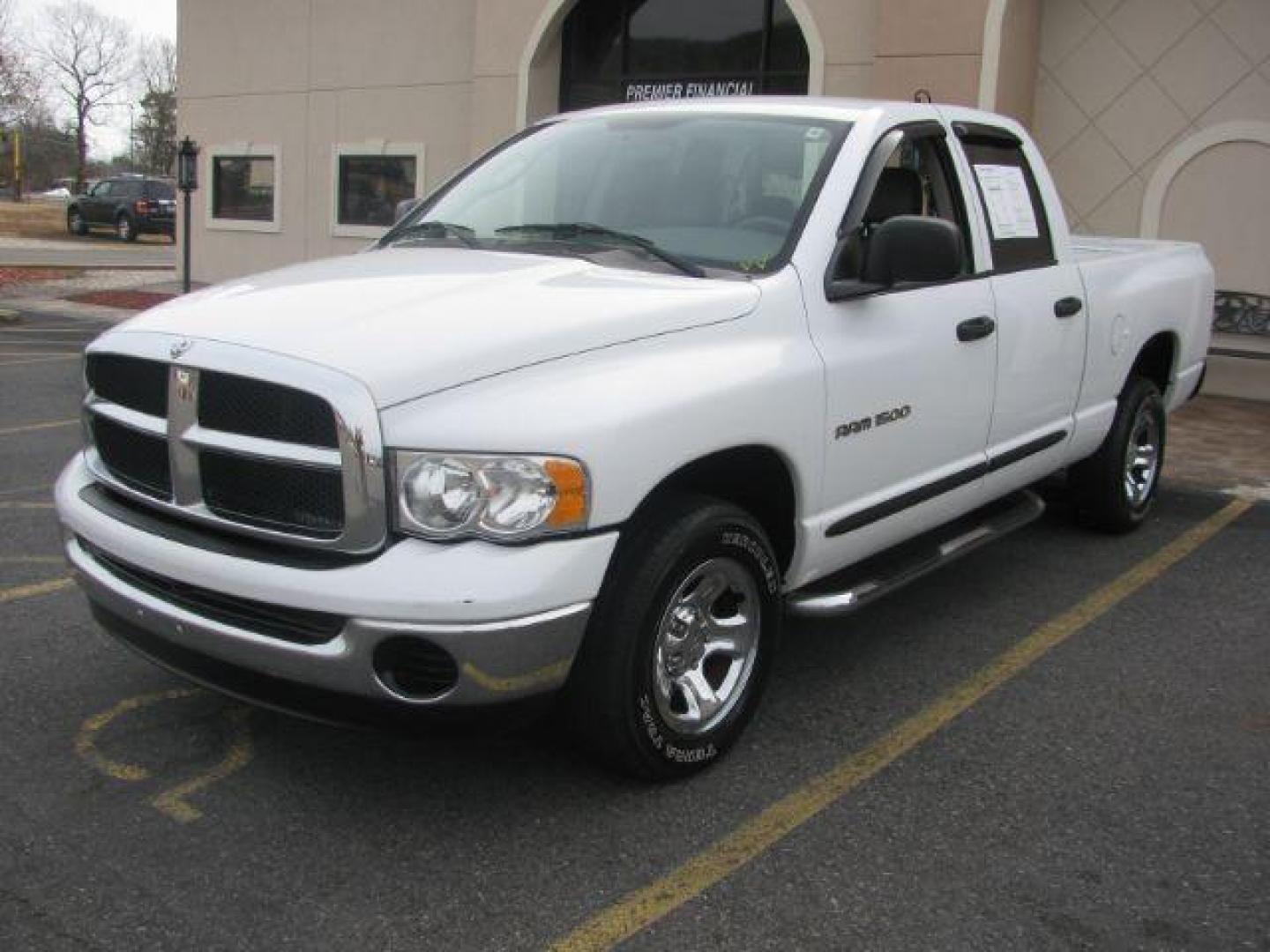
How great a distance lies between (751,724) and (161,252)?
32.2m

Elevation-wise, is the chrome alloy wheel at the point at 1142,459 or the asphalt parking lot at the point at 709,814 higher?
the chrome alloy wheel at the point at 1142,459

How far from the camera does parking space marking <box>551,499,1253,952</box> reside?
9.79 ft

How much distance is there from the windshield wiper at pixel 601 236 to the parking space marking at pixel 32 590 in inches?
95.0

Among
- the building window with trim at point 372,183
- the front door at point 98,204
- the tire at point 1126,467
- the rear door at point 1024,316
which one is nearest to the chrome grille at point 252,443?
the rear door at point 1024,316

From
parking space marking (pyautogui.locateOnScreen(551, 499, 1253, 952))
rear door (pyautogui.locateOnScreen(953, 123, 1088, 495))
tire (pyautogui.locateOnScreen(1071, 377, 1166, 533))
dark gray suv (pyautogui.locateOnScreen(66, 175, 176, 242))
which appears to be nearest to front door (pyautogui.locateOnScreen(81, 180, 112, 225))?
dark gray suv (pyautogui.locateOnScreen(66, 175, 176, 242))

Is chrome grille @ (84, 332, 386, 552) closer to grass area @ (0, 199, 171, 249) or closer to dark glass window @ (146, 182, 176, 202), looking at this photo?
grass area @ (0, 199, 171, 249)

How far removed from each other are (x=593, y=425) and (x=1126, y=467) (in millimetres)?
4018

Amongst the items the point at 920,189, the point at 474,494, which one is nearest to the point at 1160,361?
the point at 920,189

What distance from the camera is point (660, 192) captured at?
14.2 ft

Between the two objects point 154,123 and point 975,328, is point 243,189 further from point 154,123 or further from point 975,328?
point 154,123

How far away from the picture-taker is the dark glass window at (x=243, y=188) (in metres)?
19.9

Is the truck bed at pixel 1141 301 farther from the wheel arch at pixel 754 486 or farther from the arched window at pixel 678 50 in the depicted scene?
the arched window at pixel 678 50

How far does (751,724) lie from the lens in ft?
13.3

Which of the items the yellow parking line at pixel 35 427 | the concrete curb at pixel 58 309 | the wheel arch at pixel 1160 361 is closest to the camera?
the wheel arch at pixel 1160 361
